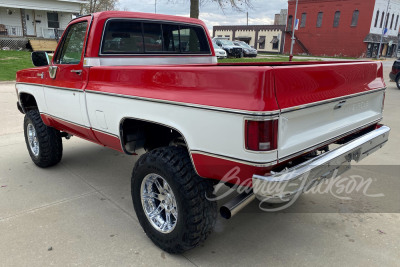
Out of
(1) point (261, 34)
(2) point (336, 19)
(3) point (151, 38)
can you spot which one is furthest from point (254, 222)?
(1) point (261, 34)

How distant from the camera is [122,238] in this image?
9.57 ft

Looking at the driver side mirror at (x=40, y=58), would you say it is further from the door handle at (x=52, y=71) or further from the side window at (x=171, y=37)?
the side window at (x=171, y=37)

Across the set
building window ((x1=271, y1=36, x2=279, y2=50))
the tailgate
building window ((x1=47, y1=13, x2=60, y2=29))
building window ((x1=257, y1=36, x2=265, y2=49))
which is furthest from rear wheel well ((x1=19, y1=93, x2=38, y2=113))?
building window ((x1=257, y1=36, x2=265, y2=49))

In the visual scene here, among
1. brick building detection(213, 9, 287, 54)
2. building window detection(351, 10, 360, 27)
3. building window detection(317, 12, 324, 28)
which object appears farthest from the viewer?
brick building detection(213, 9, 287, 54)

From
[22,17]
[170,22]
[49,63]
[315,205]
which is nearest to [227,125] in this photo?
Answer: [315,205]

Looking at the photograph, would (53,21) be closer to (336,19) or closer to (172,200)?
(172,200)

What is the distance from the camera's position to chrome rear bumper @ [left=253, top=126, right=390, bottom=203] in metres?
2.02

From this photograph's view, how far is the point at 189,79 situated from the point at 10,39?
26055mm

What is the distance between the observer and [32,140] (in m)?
4.72

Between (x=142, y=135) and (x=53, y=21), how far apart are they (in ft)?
90.5

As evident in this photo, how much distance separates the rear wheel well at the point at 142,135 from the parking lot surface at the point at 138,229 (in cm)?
74

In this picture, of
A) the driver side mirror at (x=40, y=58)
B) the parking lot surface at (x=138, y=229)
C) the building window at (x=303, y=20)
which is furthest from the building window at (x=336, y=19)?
the driver side mirror at (x=40, y=58)

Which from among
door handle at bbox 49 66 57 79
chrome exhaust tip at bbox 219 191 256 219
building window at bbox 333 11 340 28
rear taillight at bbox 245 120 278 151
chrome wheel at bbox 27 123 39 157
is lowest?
chrome wheel at bbox 27 123 39 157

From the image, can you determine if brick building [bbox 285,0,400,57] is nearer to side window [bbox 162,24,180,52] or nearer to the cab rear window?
the cab rear window
